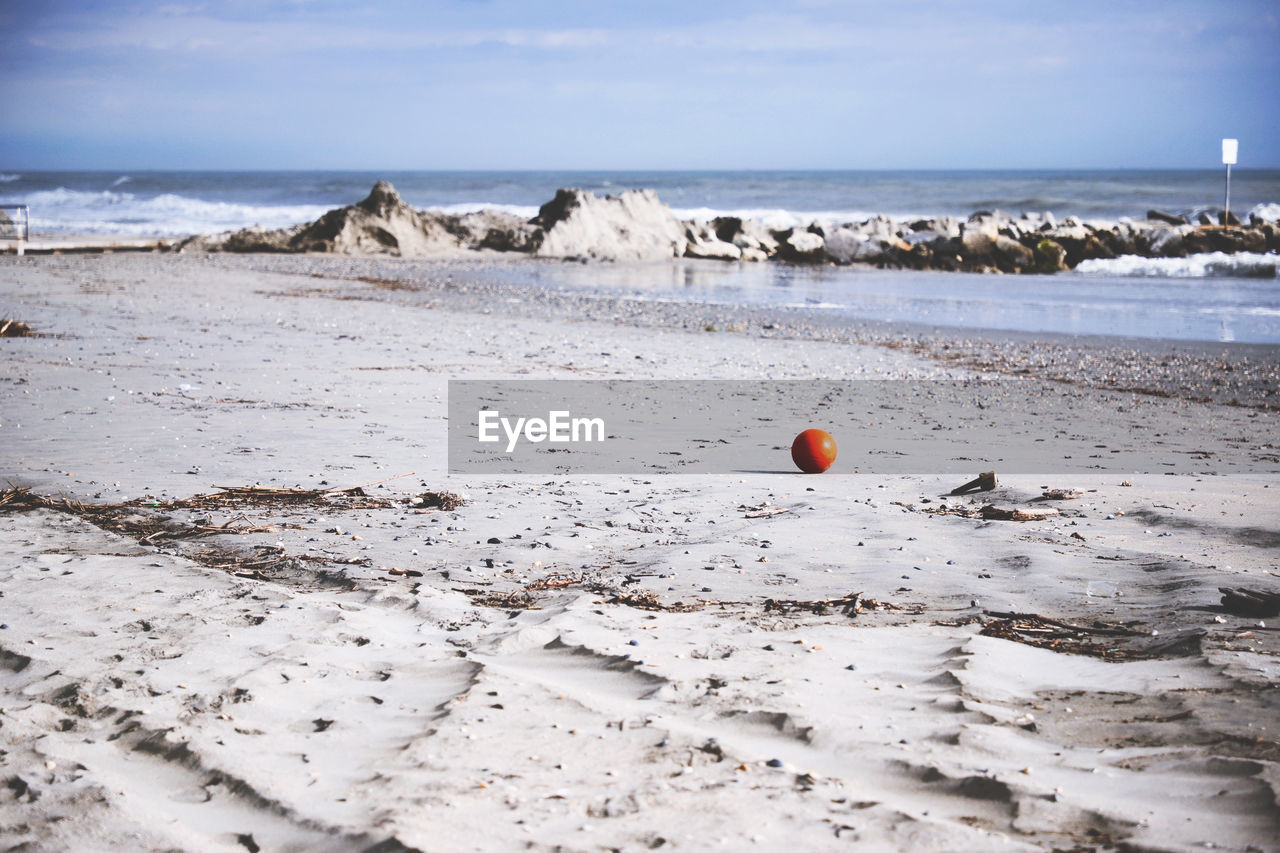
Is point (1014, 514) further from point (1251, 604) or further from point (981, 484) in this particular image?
point (1251, 604)

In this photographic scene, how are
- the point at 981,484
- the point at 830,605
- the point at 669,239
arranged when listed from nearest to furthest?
the point at 830,605, the point at 981,484, the point at 669,239

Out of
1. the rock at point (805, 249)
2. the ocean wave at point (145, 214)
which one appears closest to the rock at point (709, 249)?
the rock at point (805, 249)

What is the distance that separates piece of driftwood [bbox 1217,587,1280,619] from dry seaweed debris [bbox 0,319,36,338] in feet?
34.9

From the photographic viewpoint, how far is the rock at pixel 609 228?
85.2 ft

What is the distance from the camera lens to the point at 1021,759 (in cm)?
272

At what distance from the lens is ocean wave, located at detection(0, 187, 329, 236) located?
4047 centimetres

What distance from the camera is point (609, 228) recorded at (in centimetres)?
2647

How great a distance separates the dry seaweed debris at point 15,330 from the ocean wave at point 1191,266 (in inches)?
867

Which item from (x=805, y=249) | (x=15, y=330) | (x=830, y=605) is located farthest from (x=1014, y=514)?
(x=805, y=249)

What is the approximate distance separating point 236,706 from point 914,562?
2.84 meters

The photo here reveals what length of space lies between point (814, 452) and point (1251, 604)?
274cm

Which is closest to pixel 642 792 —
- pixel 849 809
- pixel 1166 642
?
pixel 849 809

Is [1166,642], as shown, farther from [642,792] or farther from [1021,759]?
[642,792]

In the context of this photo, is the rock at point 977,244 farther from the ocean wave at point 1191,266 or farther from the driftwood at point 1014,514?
the driftwood at point 1014,514
